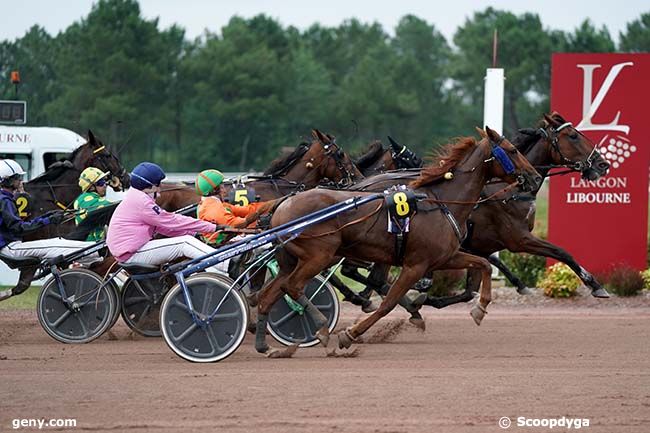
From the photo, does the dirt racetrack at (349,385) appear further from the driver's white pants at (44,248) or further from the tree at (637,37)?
the tree at (637,37)

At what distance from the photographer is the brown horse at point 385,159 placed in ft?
42.4

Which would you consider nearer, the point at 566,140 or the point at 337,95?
the point at 566,140

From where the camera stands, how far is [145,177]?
30.9 ft

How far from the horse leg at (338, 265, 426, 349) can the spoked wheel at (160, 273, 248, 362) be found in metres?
0.98

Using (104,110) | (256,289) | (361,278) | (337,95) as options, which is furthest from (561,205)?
(337,95)

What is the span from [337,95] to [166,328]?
42102 mm

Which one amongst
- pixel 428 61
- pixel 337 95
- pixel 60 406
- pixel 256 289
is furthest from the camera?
pixel 428 61

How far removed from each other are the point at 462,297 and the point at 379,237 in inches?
89.9

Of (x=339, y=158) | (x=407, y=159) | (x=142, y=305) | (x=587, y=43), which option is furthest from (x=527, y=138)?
(x=587, y=43)

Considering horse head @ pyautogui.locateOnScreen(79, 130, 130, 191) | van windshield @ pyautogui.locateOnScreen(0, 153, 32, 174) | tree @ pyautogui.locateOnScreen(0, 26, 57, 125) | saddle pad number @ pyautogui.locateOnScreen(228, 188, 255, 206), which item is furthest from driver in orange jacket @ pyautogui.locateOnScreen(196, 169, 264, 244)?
tree @ pyautogui.locateOnScreen(0, 26, 57, 125)

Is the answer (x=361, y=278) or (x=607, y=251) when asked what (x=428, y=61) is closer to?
(x=607, y=251)

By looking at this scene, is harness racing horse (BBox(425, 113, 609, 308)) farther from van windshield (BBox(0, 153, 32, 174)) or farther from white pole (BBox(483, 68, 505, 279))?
van windshield (BBox(0, 153, 32, 174))

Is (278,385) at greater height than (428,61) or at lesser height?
lesser

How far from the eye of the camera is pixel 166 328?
29.8 ft
